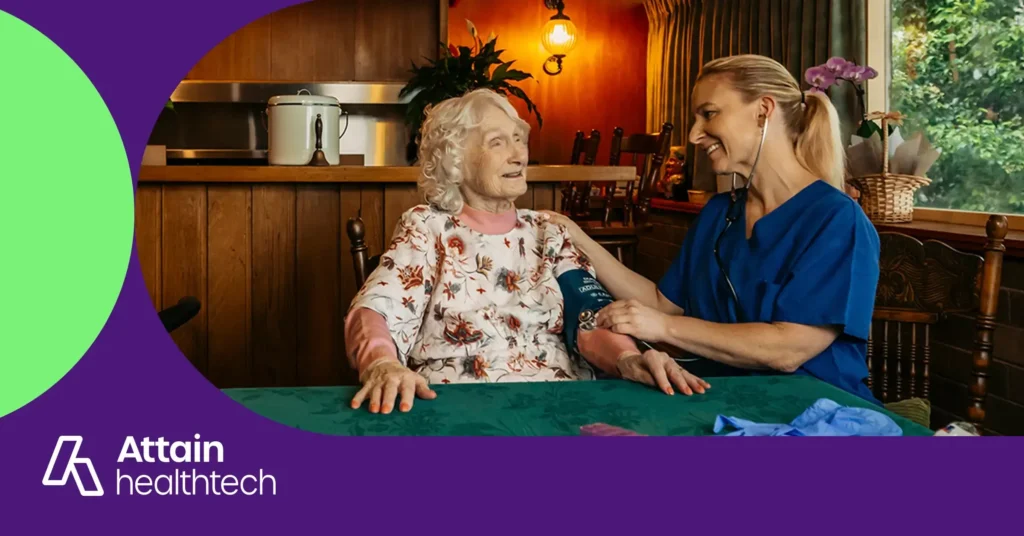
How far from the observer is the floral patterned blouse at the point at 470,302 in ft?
5.08

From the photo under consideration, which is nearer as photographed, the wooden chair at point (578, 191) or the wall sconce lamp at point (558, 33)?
the wooden chair at point (578, 191)

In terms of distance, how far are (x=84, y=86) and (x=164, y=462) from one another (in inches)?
8.7

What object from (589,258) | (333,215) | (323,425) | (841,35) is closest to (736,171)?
(589,258)

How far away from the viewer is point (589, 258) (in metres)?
1.73

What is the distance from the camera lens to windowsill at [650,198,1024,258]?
222 centimetres

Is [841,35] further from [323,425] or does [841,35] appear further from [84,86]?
[84,86]

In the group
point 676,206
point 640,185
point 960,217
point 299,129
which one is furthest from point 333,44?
point 960,217

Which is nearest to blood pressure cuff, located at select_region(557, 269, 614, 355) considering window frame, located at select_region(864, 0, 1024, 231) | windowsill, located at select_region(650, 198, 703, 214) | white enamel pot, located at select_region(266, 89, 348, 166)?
white enamel pot, located at select_region(266, 89, 348, 166)

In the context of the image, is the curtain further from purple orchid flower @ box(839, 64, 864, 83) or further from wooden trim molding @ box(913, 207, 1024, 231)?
purple orchid flower @ box(839, 64, 864, 83)

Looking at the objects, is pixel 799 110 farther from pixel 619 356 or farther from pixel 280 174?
pixel 280 174

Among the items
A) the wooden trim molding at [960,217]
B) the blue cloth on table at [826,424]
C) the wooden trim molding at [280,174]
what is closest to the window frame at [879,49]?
the wooden trim molding at [960,217]

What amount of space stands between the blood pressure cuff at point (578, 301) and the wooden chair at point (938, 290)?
502 millimetres

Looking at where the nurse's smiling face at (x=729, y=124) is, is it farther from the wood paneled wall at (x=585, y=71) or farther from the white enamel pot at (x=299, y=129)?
the wood paneled wall at (x=585, y=71)

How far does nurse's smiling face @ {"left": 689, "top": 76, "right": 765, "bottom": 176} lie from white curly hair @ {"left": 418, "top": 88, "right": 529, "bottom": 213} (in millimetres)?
327
